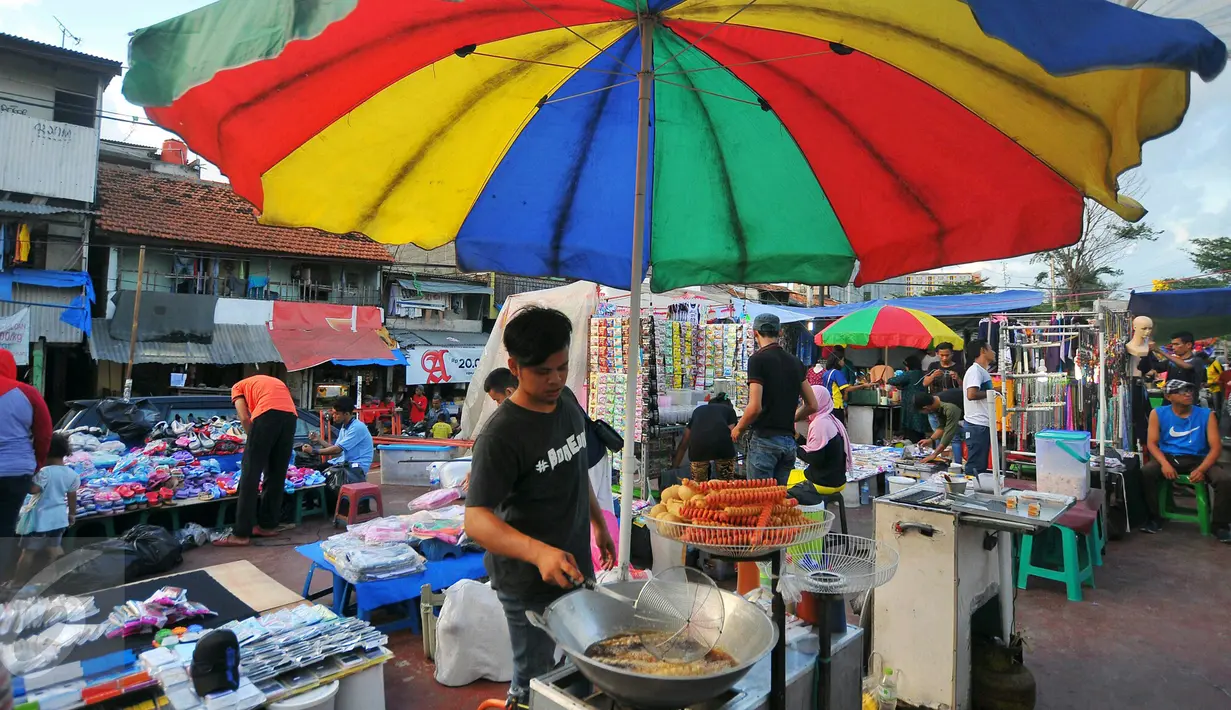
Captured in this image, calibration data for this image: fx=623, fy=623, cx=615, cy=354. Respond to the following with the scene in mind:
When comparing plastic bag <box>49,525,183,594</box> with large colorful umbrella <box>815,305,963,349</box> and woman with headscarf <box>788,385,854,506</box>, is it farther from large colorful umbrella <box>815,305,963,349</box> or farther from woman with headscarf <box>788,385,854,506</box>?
large colorful umbrella <box>815,305,963,349</box>

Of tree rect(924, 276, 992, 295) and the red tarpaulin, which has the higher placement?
tree rect(924, 276, 992, 295)

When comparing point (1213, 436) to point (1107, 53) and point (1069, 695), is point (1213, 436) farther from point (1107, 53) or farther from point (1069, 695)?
point (1107, 53)

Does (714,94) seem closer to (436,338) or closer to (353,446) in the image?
(353,446)

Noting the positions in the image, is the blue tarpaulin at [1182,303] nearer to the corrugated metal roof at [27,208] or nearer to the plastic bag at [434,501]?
the plastic bag at [434,501]

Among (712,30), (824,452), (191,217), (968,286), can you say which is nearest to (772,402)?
(824,452)

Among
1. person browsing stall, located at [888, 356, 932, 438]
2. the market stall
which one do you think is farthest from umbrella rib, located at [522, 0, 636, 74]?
person browsing stall, located at [888, 356, 932, 438]

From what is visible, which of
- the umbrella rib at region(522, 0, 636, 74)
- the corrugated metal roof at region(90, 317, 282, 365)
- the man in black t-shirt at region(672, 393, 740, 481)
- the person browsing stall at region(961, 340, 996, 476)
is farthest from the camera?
the corrugated metal roof at region(90, 317, 282, 365)

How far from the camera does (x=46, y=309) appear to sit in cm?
1455

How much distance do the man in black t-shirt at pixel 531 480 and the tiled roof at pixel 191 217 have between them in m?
15.4

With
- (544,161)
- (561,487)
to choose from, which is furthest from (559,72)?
(561,487)

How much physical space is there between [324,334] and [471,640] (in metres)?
16.6

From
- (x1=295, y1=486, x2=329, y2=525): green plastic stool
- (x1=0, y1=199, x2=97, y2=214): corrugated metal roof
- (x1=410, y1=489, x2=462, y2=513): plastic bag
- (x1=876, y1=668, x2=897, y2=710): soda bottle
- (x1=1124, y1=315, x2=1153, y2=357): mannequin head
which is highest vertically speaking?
(x1=0, y1=199, x2=97, y2=214): corrugated metal roof

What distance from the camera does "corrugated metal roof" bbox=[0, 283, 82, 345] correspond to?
46.9ft

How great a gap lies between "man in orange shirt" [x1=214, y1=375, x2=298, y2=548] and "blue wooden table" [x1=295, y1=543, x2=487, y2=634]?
2.39 meters
